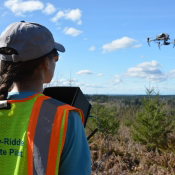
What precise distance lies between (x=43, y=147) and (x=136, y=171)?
5120mm

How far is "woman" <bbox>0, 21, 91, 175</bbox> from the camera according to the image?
104cm

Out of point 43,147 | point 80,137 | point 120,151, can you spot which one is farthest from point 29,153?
point 120,151

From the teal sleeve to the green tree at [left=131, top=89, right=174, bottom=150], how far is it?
1014 cm

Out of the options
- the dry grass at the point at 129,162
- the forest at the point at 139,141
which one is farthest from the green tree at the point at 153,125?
the dry grass at the point at 129,162

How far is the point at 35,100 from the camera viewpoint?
1139mm

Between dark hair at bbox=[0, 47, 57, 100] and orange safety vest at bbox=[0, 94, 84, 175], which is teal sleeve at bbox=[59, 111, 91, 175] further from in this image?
dark hair at bbox=[0, 47, 57, 100]

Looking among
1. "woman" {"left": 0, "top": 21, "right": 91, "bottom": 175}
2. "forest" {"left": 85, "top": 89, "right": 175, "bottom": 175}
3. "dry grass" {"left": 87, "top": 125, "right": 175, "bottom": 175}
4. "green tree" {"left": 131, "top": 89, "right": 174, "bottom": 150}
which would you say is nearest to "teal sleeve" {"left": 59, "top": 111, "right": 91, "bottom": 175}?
"woman" {"left": 0, "top": 21, "right": 91, "bottom": 175}

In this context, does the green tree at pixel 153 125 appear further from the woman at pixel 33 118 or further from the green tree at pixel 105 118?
the woman at pixel 33 118

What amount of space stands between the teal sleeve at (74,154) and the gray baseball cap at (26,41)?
42 cm

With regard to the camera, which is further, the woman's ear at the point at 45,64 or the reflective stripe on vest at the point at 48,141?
the woman's ear at the point at 45,64

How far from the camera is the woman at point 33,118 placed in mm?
1041

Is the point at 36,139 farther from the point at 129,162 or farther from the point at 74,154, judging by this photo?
the point at 129,162

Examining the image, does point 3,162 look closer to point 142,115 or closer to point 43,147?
point 43,147

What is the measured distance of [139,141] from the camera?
37.6 feet
